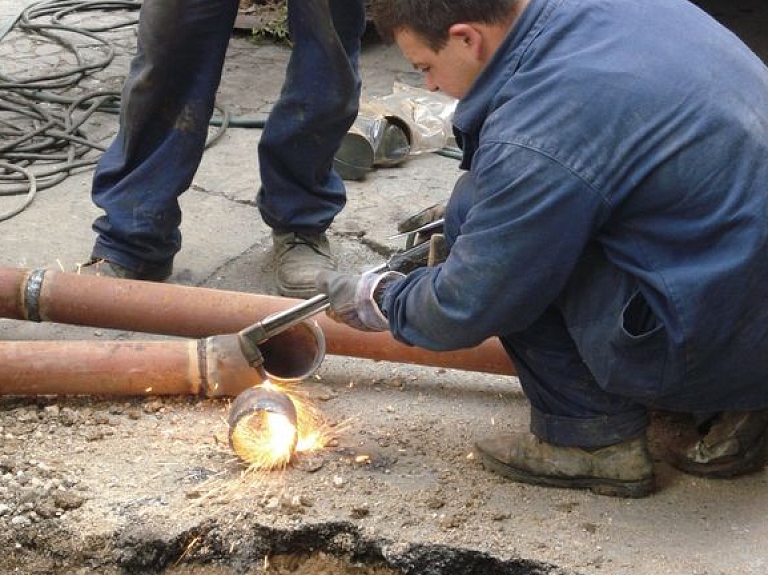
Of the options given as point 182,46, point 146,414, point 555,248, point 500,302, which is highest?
point 555,248

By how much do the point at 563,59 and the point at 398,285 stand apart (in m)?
0.72

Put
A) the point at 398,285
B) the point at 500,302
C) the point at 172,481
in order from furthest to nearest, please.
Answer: the point at 172,481 → the point at 398,285 → the point at 500,302

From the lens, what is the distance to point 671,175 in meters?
2.47

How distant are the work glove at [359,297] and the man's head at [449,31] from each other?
1.85 feet

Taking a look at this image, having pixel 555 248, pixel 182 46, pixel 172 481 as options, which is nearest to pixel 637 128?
pixel 555 248

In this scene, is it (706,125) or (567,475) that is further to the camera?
(567,475)

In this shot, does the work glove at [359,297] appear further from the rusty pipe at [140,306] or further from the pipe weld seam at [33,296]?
the pipe weld seam at [33,296]

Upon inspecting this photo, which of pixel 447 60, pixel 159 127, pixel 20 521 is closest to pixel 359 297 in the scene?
pixel 447 60

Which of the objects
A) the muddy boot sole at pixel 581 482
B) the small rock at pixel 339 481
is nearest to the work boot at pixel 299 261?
the small rock at pixel 339 481

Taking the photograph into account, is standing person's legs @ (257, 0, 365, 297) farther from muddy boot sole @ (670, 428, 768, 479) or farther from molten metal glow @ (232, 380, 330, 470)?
muddy boot sole @ (670, 428, 768, 479)

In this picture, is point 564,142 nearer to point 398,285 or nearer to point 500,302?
point 500,302

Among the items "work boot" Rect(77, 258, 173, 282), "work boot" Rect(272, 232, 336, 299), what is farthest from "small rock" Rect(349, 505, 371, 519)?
"work boot" Rect(77, 258, 173, 282)

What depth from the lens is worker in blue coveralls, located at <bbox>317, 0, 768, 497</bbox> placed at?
2426 millimetres

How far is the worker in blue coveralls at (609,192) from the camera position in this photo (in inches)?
95.5
